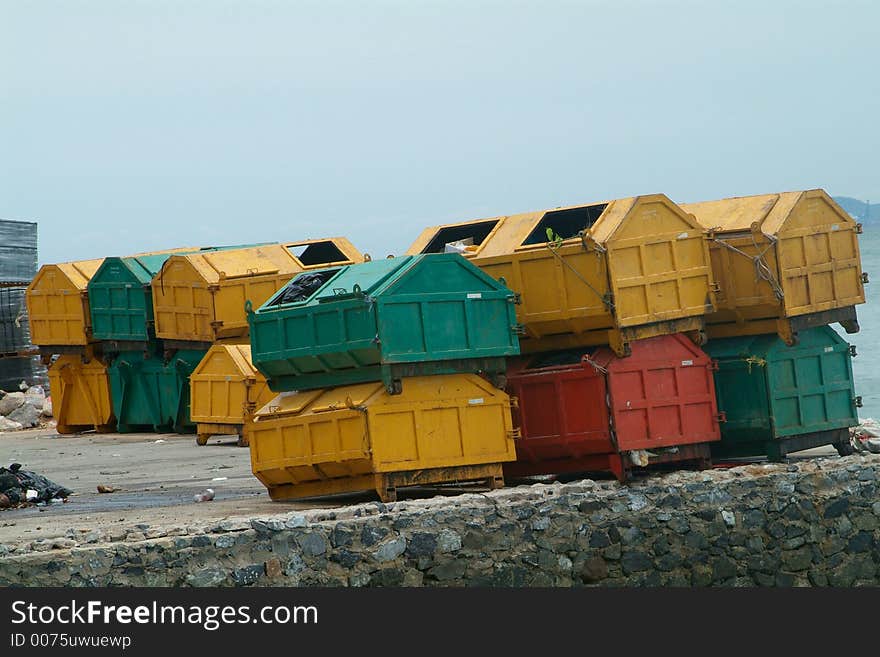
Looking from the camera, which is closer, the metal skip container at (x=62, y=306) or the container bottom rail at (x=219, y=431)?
the container bottom rail at (x=219, y=431)

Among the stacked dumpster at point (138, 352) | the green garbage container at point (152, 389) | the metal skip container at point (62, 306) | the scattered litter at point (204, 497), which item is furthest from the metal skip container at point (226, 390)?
the metal skip container at point (62, 306)

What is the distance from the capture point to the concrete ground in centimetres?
1447

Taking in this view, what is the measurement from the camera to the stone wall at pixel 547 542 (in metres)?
12.5

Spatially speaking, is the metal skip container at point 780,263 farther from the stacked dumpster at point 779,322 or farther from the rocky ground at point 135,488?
the rocky ground at point 135,488

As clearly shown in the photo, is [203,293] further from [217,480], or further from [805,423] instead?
[805,423]

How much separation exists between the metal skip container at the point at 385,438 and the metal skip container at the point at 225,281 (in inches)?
336

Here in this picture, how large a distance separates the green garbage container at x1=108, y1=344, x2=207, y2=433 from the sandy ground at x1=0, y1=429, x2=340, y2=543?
1.11ft

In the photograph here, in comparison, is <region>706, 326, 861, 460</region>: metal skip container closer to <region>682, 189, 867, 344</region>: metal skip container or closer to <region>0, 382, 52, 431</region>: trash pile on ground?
<region>682, 189, 867, 344</region>: metal skip container

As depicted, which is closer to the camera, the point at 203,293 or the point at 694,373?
the point at 694,373

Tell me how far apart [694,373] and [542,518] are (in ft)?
9.11

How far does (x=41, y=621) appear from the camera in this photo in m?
11.4

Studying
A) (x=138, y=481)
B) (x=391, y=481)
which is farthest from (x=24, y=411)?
(x=391, y=481)

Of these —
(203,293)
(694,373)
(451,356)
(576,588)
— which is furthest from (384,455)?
(203,293)

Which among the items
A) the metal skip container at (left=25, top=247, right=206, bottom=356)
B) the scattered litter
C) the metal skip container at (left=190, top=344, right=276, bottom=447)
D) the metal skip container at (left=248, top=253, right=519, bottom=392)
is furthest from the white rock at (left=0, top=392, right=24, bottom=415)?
the metal skip container at (left=248, top=253, right=519, bottom=392)
